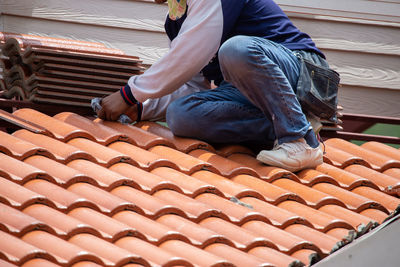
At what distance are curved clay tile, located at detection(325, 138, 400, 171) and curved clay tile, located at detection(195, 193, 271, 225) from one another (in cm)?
128

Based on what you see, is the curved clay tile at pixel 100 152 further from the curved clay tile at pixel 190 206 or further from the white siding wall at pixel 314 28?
the white siding wall at pixel 314 28

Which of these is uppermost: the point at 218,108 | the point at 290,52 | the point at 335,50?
the point at 290,52

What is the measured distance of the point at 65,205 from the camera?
8.71 ft

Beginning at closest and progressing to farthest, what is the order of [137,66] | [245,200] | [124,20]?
1. [245,200]
2. [137,66]
3. [124,20]

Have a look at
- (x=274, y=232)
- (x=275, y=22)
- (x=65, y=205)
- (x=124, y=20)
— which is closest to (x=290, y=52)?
(x=275, y=22)

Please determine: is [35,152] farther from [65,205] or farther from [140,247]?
[140,247]

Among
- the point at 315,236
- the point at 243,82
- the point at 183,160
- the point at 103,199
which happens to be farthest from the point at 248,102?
the point at 103,199

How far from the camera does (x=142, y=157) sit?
3.37 m

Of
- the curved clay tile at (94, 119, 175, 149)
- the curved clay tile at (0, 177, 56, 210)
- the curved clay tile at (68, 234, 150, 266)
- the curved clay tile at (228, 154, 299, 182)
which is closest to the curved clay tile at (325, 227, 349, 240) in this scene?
the curved clay tile at (228, 154, 299, 182)

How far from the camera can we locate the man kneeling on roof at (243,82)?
11.3ft

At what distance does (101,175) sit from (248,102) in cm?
107

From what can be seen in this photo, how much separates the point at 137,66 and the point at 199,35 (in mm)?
869

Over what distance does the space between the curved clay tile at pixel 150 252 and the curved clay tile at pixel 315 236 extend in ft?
2.08

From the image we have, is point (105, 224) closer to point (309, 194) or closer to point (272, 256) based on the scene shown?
point (272, 256)
